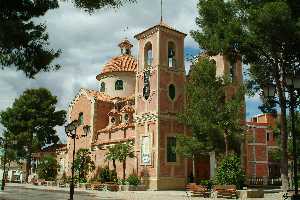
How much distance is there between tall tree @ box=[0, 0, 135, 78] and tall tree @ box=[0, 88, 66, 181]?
41558mm

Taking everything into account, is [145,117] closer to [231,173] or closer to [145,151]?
[145,151]

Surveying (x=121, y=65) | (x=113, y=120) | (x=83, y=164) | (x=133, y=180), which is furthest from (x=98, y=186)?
(x=121, y=65)

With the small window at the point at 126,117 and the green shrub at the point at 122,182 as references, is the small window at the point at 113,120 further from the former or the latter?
the green shrub at the point at 122,182

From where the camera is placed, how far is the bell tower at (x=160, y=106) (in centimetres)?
3791

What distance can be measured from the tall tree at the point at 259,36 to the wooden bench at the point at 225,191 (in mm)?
3358

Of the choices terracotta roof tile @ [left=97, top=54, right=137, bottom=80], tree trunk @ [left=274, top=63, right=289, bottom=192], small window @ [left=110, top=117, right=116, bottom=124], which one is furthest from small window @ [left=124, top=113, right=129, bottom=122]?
tree trunk @ [left=274, top=63, right=289, bottom=192]

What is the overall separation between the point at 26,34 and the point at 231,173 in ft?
56.5

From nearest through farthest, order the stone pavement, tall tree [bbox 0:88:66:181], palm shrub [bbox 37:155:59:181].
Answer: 1. the stone pavement
2. palm shrub [bbox 37:155:59:181]
3. tall tree [bbox 0:88:66:181]

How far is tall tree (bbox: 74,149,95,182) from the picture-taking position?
44719 mm

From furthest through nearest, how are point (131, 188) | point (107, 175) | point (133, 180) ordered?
point (107, 175), point (133, 180), point (131, 188)

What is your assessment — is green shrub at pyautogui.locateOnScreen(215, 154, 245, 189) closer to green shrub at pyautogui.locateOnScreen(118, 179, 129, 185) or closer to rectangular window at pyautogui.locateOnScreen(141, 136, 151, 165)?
rectangular window at pyautogui.locateOnScreen(141, 136, 151, 165)

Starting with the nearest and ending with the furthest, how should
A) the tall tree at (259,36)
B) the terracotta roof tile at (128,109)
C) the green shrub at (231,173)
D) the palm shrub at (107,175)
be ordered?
the tall tree at (259,36) < the green shrub at (231,173) < the palm shrub at (107,175) < the terracotta roof tile at (128,109)

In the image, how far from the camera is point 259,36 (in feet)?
77.2

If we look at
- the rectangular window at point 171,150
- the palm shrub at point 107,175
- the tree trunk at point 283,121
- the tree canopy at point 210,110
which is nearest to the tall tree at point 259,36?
the tree trunk at point 283,121
